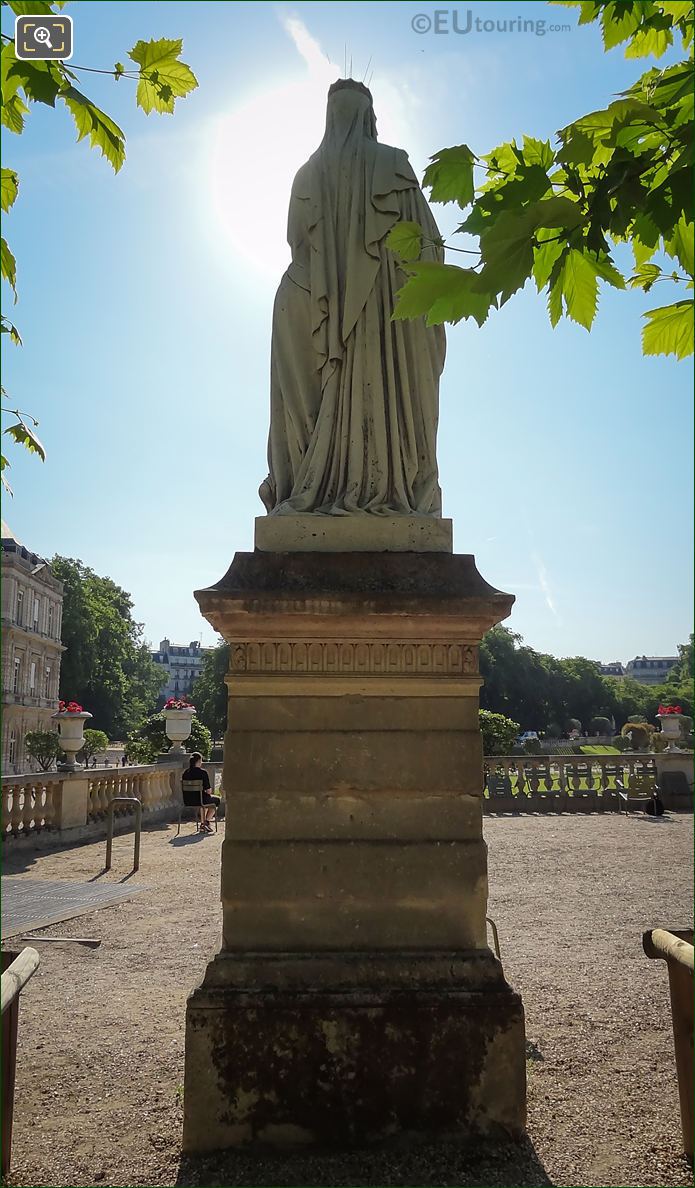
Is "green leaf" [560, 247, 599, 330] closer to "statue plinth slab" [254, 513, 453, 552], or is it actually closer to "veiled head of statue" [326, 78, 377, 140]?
"statue plinth slab" [254, 513, 453, 552]

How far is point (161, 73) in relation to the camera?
2.92m

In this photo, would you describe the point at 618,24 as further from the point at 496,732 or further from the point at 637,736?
the point at 637,736

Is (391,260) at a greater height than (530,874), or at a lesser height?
greater

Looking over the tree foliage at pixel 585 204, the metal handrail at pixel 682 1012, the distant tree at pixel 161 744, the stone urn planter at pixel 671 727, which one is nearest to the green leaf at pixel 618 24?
the tree foliage at pixel 585 204

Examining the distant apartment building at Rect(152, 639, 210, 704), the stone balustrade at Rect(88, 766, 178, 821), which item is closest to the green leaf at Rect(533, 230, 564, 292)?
the stone balustrade at Rect(88, 766, 178, 821)

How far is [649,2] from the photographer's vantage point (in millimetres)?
2615

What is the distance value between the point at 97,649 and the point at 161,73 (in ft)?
235

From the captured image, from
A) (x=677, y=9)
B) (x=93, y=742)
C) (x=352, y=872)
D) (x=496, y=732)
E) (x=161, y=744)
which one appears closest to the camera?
(x=677, y=9)

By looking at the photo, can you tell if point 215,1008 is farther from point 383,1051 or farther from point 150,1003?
point 150,1003

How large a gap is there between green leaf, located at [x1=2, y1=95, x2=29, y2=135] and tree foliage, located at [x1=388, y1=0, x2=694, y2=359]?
4.84ft

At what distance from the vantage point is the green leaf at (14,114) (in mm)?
2933

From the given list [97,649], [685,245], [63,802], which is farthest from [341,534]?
[97,649]

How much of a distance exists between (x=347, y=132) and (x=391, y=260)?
0.92m

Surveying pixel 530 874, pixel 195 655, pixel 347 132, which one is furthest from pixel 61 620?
pixel 195 655
